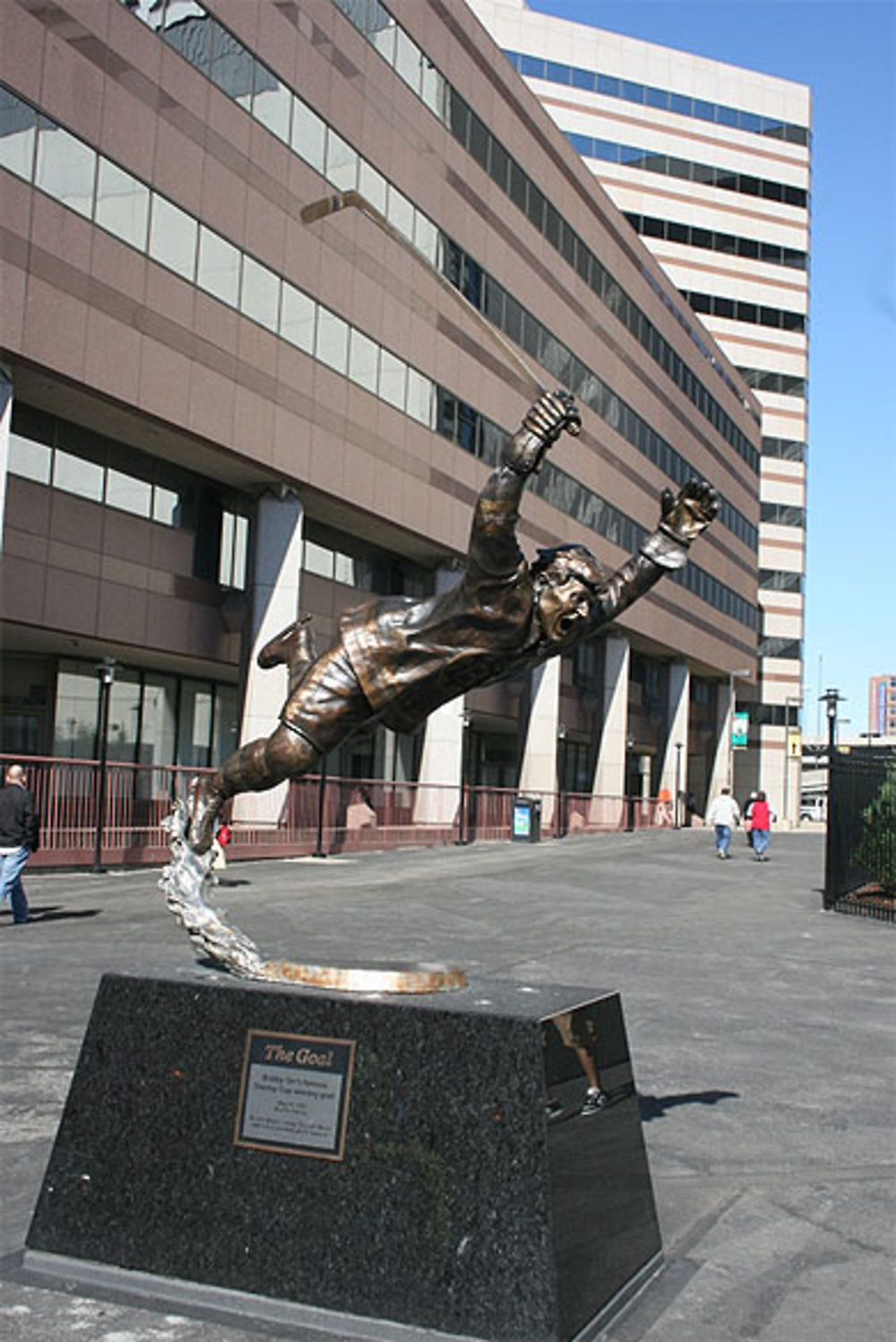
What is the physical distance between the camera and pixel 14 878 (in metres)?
14.6

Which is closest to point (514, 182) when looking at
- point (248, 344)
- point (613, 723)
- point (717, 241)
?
point (248, 344)

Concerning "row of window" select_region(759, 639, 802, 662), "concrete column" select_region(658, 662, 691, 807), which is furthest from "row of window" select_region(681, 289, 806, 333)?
"concrete column" select_region(658, 662, 691, 807)

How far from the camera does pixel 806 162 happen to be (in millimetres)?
82500

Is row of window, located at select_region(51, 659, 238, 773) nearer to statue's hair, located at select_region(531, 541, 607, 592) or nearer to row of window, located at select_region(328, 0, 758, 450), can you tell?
row of window, located at select_region(328, 0, 758, 450)

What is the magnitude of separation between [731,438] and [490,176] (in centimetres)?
3393

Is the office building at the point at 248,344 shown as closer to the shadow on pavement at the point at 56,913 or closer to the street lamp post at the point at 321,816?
the street lamp post at the point at 321,816

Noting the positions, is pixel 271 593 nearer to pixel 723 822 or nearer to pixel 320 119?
pixel 320 119

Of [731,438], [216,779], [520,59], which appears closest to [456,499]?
[216,779]

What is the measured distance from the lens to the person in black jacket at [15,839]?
14.6m

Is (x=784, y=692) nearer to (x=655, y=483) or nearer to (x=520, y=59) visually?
(x=655, y=483)

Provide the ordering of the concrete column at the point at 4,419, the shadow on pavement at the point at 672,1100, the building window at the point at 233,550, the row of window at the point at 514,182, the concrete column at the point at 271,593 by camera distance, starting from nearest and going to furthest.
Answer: the shadow on pavement at the point at 672,1100 → the concrete column at the point at 4,419 → the concrete column at the point at 271,593 → the building window at the point at 233,550 → the row of window at the point at 514,182

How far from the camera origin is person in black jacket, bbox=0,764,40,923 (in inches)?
574

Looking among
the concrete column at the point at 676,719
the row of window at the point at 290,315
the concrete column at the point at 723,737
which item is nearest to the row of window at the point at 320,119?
the row of window at the point at 290,315

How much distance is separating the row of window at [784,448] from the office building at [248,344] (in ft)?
131
